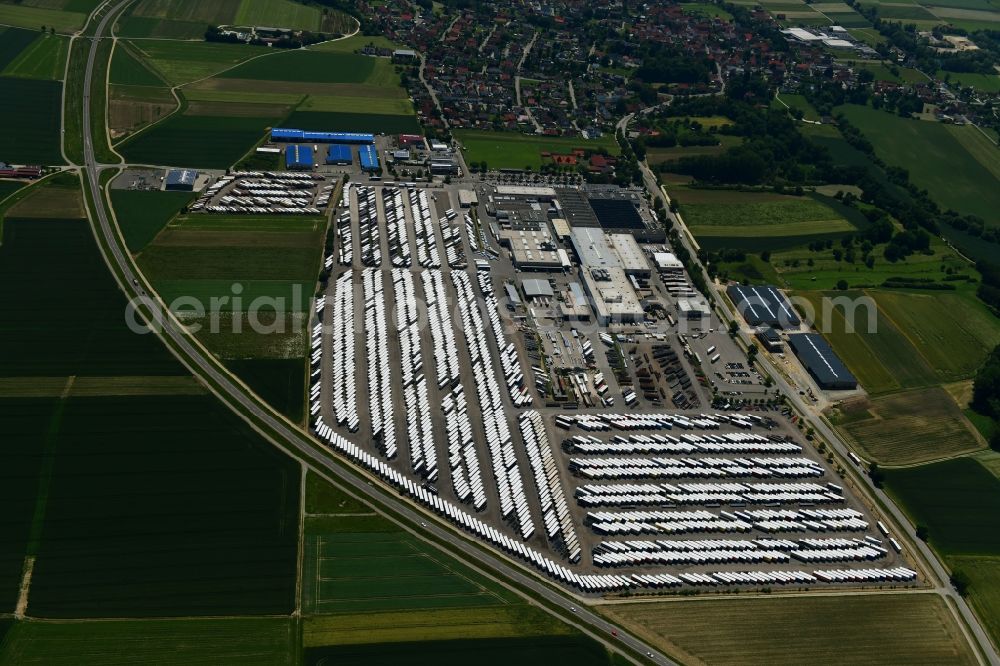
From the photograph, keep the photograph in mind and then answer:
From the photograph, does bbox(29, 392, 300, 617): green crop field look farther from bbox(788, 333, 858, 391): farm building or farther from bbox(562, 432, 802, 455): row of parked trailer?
bbox(788, 333, 858, 391): farm building

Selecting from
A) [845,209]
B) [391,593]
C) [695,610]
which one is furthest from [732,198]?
[391,593]

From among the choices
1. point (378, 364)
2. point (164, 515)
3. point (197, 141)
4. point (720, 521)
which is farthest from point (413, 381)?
point (197, 141)

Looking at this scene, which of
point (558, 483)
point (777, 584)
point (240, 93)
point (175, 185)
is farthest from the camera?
point (240, 93)

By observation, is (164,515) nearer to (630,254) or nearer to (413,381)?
(413,381)

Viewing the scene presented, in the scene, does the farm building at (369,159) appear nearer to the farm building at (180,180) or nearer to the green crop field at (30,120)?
the farm building at (180,180)

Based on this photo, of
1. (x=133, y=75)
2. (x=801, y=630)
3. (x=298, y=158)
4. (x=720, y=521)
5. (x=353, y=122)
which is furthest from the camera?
(x=133, y=75)

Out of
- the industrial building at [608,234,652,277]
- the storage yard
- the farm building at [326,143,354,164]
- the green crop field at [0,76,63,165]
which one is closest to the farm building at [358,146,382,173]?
the farm building at [326,143,354,164]

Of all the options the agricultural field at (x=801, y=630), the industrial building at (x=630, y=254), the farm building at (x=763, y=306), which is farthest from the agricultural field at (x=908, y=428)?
the industrial building at (x=630, y=254)

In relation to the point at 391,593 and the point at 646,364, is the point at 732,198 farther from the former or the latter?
the point at 391,593
